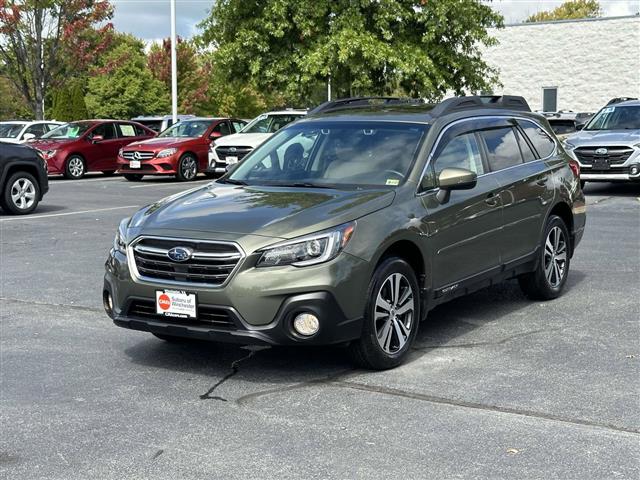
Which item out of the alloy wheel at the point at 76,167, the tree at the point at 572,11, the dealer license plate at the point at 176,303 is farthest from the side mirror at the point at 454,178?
the tree at the point at 572,11

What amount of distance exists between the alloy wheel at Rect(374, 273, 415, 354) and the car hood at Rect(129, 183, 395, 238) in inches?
→ 20.0

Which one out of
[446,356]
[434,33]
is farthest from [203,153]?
[446,356]

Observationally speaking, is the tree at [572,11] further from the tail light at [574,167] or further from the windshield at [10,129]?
the tail light at [574,167]

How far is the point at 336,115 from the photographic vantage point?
7.66 m

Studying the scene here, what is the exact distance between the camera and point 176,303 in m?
5.92

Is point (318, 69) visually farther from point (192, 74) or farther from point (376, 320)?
point (192, 74)

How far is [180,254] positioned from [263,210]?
624 mm

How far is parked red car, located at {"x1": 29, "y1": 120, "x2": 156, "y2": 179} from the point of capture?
25.4m

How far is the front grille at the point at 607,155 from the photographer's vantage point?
62.5ft

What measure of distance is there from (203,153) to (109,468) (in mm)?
21225

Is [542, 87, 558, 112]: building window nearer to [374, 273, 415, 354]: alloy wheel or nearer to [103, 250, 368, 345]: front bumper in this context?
[374, 273, 415, 354]: alloy wheel

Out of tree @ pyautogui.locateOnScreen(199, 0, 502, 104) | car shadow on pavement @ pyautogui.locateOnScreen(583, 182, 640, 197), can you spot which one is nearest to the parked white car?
tree @ pyautogui.locateOnScreen(199, 0, 502, 104)

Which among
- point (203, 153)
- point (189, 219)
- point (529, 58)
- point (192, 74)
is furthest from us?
point (192, 74)

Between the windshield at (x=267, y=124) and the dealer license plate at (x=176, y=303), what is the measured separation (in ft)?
62.5
